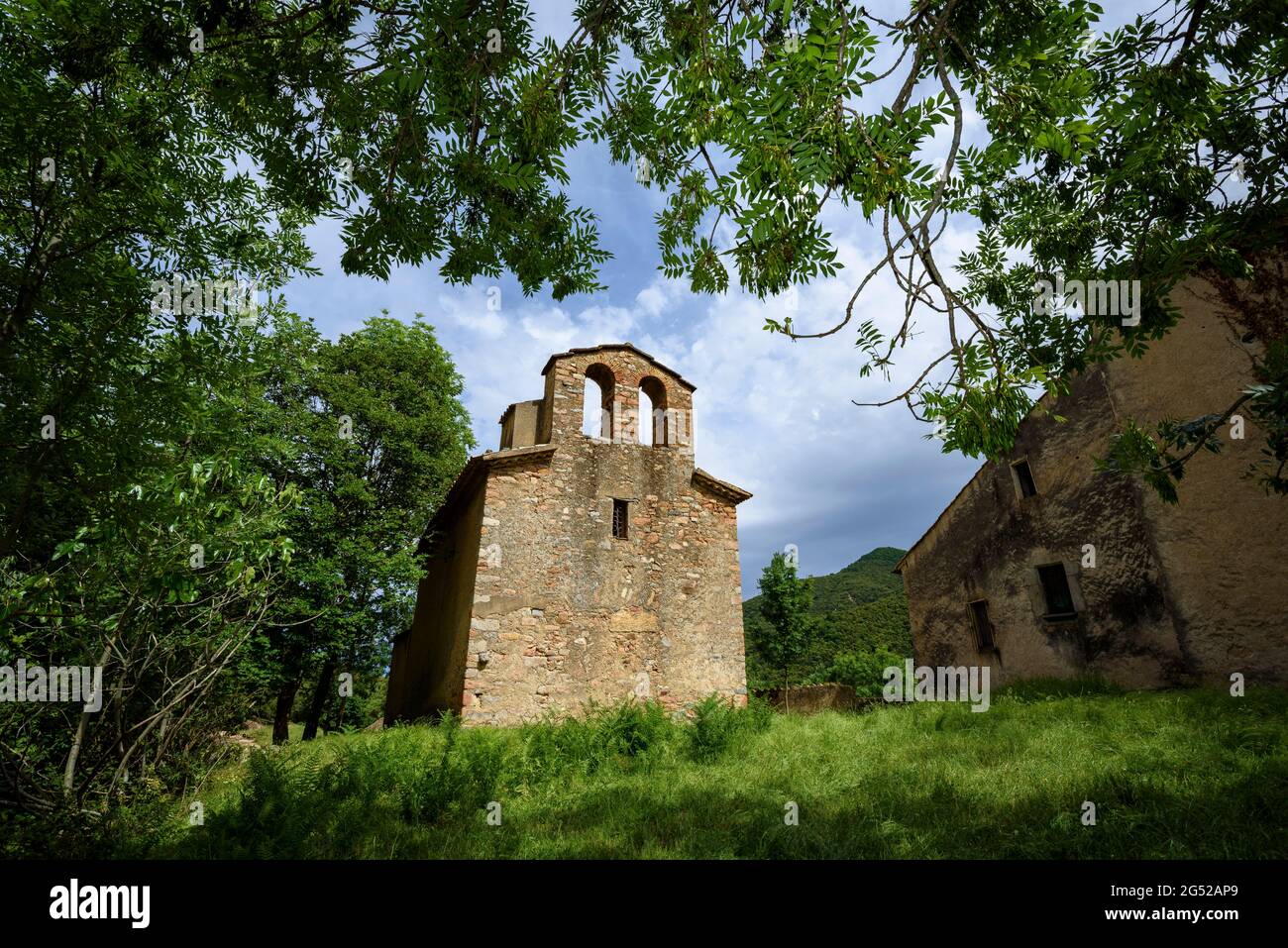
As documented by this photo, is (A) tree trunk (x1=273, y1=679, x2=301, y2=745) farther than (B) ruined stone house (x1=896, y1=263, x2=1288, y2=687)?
Yes

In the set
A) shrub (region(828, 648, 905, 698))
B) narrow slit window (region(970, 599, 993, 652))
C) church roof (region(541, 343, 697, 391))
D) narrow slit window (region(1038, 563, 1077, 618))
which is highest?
church roof (region(541, 343, 697, 391))

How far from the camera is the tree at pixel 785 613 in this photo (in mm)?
27109

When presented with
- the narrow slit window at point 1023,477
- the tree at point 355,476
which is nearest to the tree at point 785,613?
the narrow slit window at point 1023,477

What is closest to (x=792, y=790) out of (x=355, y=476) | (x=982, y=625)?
(x=982, y=625)

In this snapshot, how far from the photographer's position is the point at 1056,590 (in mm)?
12789

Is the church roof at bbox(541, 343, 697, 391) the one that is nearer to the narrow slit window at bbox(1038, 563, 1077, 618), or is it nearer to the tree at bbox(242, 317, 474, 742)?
the tree at bbox(242, 317, 474, 742)

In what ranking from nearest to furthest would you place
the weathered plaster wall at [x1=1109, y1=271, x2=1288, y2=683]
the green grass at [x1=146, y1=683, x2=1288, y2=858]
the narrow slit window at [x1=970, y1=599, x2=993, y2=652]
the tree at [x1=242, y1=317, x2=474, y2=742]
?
1. the green grass at [x1=146, y1=683, x2=1288, y2=858]
2. the weathered plaster wall at [x1=1109, y1=271, x2=1288, y2=683]
3. the tree at [x1=242, y1=317, x2=474, y2=742]
4. the narrow slit window at [x1=970, y1=599, x2=993, y2=652]

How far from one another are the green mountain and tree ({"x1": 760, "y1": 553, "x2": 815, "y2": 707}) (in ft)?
2.74

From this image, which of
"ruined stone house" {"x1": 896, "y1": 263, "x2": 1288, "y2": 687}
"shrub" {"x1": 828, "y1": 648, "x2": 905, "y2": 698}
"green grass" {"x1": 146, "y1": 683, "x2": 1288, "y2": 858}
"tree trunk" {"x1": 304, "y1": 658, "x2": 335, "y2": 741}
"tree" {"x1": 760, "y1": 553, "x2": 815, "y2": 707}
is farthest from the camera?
"shrub" {"x1": 828, "y1": 648, "x2": 905, "y2": 698}

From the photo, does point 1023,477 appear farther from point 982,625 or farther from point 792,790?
point 792,790

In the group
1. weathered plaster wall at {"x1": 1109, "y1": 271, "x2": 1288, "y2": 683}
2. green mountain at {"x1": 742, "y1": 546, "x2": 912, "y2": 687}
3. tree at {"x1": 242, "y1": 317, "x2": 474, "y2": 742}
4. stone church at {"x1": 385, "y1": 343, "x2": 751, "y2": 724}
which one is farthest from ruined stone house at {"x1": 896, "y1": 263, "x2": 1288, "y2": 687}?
tree at {"x1": 242, "y1": 317, "x2": 474, "y2": 742}

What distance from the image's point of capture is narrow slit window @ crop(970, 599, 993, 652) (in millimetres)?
14375

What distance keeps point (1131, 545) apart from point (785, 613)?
58.1 ft
